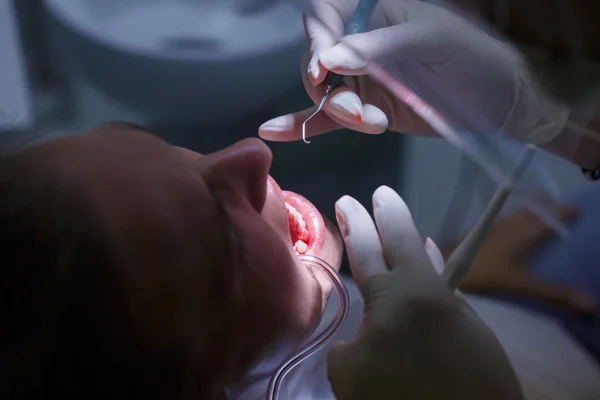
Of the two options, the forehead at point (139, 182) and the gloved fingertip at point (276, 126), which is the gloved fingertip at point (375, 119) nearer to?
the gloved fingertip at point (276, 126)

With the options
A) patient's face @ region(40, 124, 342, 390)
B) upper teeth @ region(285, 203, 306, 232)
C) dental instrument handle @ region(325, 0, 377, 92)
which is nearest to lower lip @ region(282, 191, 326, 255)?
upper teeth @ region(285, 203, 306, 232)

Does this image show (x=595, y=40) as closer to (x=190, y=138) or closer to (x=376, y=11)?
(x=376, y=11)

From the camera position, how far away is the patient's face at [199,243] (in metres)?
0.37

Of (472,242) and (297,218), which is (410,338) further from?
(297,218)

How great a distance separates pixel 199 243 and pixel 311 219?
280 millimetres

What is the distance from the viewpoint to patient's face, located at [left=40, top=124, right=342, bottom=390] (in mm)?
374

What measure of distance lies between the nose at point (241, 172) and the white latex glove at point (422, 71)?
0.50ft


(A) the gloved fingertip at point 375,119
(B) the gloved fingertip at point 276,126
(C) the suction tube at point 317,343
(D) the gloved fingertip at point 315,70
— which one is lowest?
(C) the suction tube at point 317,343

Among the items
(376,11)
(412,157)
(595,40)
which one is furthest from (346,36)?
(595,40)

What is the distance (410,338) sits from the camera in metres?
0.39

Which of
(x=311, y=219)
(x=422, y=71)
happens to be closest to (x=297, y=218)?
(x=311, y=219)

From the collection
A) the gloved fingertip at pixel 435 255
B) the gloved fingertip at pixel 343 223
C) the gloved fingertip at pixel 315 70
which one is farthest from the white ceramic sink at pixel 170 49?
the gloved fingertip at pixel 435 255

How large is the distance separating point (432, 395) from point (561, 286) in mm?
127

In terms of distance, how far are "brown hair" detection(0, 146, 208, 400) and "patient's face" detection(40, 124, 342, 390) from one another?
0.01m
